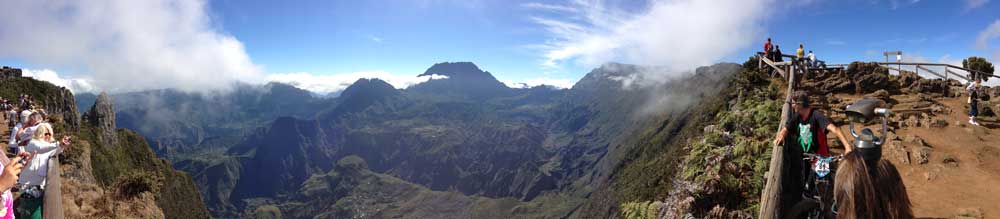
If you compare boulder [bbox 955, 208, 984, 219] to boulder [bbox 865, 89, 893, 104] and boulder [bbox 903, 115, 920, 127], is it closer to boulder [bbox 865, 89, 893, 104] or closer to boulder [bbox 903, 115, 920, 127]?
boulder [bbox 903, 115, 920, 127]

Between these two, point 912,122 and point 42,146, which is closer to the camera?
point 42,146

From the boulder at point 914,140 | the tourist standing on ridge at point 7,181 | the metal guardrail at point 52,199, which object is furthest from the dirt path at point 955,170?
the tourist standing on ridge at point 7,181

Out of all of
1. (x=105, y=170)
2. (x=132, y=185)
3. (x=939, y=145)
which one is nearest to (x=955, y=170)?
(x=939, y=145)

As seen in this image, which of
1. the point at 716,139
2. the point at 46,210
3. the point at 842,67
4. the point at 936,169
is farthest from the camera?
the point at 842,67

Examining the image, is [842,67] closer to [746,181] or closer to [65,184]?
[746,181]

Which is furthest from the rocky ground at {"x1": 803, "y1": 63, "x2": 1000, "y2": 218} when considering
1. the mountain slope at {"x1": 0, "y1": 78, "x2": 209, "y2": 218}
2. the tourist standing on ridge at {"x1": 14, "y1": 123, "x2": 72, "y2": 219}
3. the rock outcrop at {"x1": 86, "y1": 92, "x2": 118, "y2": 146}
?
the rock outcrop at {"x1": 86, "y1": 92, "x2": 118, "y2": 146}

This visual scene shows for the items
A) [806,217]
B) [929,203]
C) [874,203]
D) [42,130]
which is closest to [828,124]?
[806,217]

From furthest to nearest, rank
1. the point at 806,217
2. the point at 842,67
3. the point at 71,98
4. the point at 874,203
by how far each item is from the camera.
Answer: the point at 71,98 < the point at 842,67 < the point at 806,217 < the point at 874,203

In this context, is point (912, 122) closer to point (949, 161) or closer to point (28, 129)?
point (949, 161)
